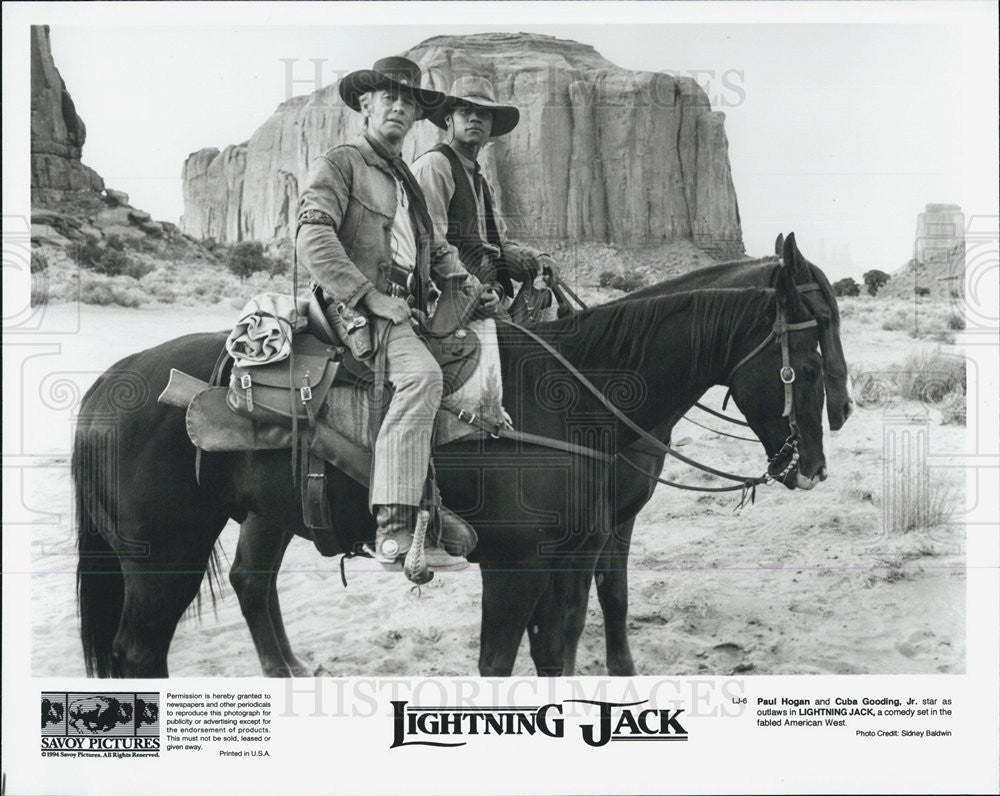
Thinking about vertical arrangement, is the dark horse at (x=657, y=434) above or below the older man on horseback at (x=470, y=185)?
below

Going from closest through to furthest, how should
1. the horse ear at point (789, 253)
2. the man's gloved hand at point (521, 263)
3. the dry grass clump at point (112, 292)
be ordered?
1. the horse ear at point (789, 253)
2. the man's gloved hand at point (521, 263)
3. the dry grass clump at point (112, 292)

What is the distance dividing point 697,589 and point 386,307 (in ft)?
10.2

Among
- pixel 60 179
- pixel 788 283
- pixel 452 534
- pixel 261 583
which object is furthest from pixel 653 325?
pixel 60 179

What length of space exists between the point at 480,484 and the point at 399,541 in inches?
18.1

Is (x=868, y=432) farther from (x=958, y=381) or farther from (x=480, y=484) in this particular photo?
(x=480, y=484)

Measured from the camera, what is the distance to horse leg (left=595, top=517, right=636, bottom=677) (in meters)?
5.88

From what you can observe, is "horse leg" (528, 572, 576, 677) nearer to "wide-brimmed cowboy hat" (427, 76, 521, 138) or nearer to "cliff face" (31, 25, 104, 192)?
"wide-brimmed cowboy hat" (427, 76, 521, 138)

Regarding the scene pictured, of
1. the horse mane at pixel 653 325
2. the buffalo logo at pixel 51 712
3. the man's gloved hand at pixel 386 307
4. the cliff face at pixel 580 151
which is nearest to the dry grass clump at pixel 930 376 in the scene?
the cliff face at pixel 580 151

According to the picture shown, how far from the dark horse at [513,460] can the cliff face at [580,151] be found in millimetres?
2083

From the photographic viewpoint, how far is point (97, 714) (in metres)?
5.35

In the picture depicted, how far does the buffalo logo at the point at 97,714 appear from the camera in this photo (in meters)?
5.33

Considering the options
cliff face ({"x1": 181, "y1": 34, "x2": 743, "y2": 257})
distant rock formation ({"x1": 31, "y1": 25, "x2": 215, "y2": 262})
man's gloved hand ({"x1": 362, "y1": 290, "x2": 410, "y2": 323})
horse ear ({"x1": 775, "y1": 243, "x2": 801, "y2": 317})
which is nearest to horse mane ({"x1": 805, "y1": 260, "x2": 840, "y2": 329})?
horse ear ({"x1": 775, "y1": 243, "x2": 801, "y2": 317})

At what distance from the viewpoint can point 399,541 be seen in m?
4.37

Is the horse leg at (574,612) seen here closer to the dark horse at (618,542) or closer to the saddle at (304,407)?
the dark horse at (618,542)
